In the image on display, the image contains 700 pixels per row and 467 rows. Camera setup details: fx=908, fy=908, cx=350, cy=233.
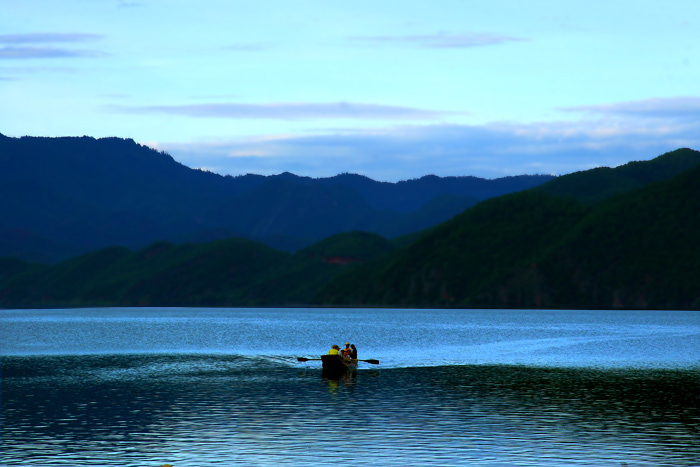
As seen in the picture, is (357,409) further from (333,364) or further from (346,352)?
(346,352)

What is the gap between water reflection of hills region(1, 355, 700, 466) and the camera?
4478 cm

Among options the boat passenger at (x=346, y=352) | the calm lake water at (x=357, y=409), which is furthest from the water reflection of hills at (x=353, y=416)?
→ the boat passenger at (x=346, y=352)

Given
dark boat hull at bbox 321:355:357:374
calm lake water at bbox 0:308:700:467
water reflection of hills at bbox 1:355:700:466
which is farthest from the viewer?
dark boat hull at bbox 321:355:357:374

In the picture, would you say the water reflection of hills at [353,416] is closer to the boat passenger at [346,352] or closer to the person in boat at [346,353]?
the person in boat at [346,353]

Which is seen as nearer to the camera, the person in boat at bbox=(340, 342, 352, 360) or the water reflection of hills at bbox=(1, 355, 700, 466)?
the water reflection of hills at bbox=(1, 355, 700, 466)

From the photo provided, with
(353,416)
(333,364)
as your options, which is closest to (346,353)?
(333,364)

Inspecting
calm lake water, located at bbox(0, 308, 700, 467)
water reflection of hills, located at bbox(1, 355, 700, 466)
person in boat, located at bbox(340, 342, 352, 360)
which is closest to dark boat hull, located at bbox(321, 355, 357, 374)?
calm lake water, located at bbox(0, 308, 700, 467)

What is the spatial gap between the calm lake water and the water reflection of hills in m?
0.12

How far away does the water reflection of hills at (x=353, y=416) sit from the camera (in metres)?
44.8

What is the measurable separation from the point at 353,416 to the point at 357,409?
3.65 metres

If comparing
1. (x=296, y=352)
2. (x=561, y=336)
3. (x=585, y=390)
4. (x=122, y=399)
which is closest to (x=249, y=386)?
(x=122, y=399)

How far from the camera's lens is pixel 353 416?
190 ft

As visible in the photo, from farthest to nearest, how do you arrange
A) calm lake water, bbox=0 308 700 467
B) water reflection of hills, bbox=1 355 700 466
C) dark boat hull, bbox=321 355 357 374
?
1. dark boat hull, bbox=321 355 357 374
2. water reflection of hills, bbox=1 355 700 466
3. calm lake water, bbox=0 308 700 467

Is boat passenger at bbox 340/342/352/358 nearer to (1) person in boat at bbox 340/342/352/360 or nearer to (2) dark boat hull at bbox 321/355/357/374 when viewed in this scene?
(1) person in boat at bbox 340/342/352/360
